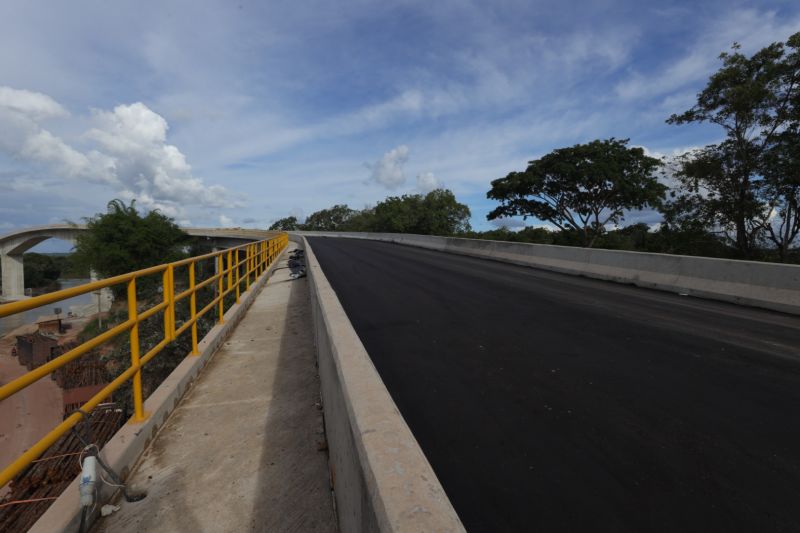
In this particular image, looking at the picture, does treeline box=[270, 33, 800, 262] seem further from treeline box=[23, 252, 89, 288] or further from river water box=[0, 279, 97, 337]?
treeline box=[23, 252, 89, 288]

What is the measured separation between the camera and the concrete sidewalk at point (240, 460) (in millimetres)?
3018

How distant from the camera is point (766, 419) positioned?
346 centimetres

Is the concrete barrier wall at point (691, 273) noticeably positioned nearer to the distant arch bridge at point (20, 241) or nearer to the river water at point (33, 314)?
the river water at point (33, 314)

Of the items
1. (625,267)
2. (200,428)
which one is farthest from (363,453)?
(625,267)

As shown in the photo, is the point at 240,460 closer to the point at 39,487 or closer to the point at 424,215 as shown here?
the point at 39,487

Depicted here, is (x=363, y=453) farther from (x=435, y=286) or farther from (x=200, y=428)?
(x=435, y=286)

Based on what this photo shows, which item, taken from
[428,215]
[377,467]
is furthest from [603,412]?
[428,215]

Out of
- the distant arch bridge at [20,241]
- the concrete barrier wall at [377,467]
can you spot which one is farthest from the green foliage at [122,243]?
the concrete barrier wall at [377,467]

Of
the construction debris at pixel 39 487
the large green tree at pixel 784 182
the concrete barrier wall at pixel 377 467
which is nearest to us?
the concrete barrier wall at pixel 377 467

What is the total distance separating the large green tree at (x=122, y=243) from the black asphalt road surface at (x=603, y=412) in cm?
4494

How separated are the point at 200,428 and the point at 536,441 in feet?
10.9

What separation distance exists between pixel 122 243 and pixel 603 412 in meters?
50.4

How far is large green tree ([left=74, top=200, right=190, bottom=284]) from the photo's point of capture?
4212 cm

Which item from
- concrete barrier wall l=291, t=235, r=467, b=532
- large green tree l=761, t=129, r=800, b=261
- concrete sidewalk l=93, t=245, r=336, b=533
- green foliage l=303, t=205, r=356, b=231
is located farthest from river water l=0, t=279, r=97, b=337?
green foliage l=303, t=205, r=356, b=231
